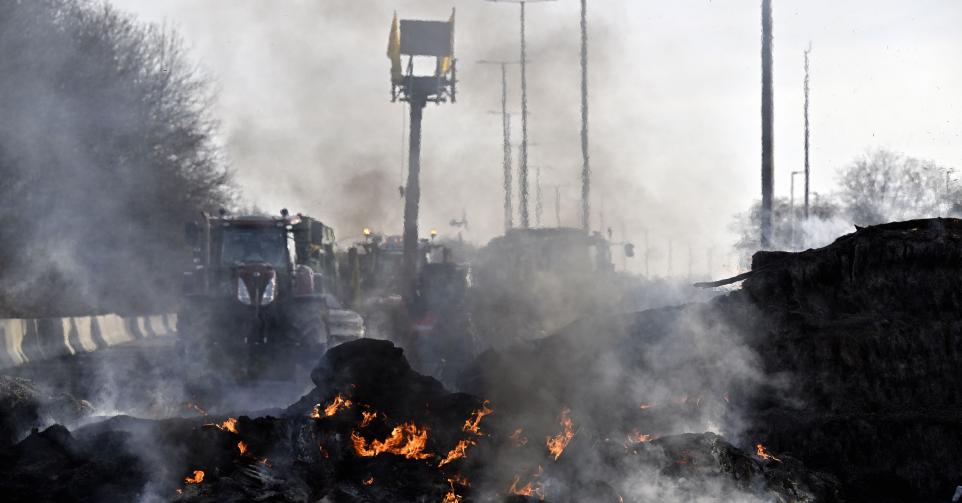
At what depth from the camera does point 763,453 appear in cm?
1116

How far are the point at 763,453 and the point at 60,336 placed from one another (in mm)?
19297

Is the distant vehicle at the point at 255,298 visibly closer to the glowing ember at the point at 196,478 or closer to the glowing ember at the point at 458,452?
the glowing ember at the point at 458,452

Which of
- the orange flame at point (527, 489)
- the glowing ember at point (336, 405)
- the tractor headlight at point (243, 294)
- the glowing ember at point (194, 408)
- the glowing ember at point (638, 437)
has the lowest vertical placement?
the orange flame at point (527, 489)

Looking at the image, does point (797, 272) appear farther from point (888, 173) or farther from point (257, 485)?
point (888, 173)

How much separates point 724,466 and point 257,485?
4401 millimetres

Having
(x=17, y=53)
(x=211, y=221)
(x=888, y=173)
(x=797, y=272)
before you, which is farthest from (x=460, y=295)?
(x=888, y=173)

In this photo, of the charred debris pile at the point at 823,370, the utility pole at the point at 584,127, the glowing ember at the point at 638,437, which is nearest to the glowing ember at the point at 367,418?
the charred debris pile at the point at 823,370

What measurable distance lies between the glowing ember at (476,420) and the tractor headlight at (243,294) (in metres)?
8.82

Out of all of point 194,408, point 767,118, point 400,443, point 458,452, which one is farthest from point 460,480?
point 767,118

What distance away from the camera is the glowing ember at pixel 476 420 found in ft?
37.5

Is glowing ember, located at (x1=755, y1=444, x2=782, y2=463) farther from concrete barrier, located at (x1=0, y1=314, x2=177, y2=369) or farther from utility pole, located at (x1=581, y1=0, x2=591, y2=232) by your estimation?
utility pole, located at (x1=581, y1=0, x2=591, y2=232)

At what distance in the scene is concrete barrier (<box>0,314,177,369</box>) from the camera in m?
22.1

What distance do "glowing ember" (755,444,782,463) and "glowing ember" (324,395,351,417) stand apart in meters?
4.24

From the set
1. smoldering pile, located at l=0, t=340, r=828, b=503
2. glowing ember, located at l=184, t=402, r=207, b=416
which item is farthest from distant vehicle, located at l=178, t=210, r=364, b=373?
smoldering pile, located at l=0, t=340, r=828, b=503
